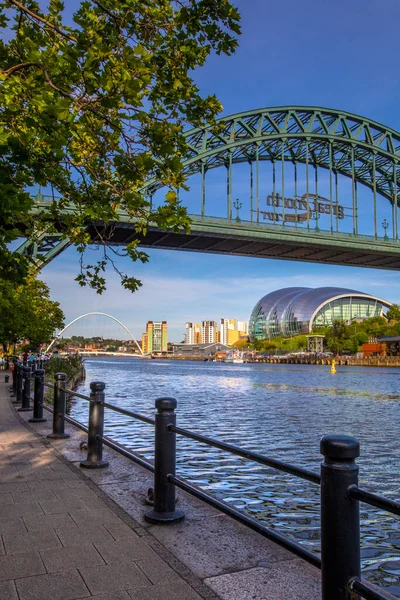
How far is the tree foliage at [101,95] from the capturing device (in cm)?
421

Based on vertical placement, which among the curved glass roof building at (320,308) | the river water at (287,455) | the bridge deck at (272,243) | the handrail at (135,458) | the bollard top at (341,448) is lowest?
the river water at (287,455)

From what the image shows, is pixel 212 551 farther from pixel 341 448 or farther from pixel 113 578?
pixel 341 448

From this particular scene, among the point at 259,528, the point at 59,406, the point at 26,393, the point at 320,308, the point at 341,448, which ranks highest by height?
the point at 320,308

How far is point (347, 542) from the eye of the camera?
2686 mm

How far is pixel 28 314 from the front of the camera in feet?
129

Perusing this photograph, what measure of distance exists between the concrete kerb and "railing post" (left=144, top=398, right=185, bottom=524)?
0.15m

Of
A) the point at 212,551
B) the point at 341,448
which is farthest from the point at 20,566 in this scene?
the point at 341,448

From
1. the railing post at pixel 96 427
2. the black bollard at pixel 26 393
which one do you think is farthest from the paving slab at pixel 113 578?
the black bollard at pixel 26 393

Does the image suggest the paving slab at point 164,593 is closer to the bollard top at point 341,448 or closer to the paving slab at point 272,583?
the paving slab at point 272,583

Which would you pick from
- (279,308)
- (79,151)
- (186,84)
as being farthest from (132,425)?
(279,308)

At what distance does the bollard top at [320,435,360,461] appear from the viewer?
2672 millimetres

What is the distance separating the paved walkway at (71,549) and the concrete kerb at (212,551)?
2.7 inches

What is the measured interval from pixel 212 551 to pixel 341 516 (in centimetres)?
179

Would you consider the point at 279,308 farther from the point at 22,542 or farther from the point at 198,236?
the point at 22,542
